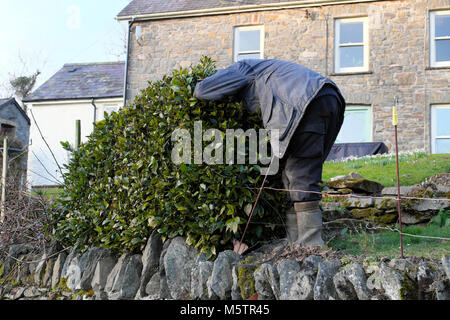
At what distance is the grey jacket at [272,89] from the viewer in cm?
357

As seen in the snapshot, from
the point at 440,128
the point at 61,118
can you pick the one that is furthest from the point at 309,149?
the point at 61,118

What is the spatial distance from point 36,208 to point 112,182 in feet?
6.20

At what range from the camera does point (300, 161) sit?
375cm

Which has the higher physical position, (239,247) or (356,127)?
(356,127)

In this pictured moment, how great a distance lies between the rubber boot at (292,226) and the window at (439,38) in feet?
38.2

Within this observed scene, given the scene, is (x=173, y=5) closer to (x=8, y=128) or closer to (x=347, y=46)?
(x=347, y=46)

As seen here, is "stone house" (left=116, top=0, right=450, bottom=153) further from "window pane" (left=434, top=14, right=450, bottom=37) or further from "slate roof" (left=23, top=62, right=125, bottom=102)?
"slate roof" (left=23, top=62, right=125, bottom=102)

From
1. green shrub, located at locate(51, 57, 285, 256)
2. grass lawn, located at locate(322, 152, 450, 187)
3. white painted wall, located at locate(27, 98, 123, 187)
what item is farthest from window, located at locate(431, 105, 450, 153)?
white painted wall, located at locate(27, 98, 123, 187)

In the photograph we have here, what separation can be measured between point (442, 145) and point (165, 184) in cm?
1158

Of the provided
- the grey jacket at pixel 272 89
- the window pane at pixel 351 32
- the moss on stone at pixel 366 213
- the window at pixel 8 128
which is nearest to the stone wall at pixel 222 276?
the grey jacket at pixel 272 89

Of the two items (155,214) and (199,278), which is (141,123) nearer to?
(155,214)

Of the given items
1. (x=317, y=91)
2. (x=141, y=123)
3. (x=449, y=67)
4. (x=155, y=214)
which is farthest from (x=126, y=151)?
(x=449, y=67)

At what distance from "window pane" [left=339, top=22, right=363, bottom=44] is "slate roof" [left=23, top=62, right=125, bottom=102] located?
30.6ft

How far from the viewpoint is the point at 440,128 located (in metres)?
13.3
